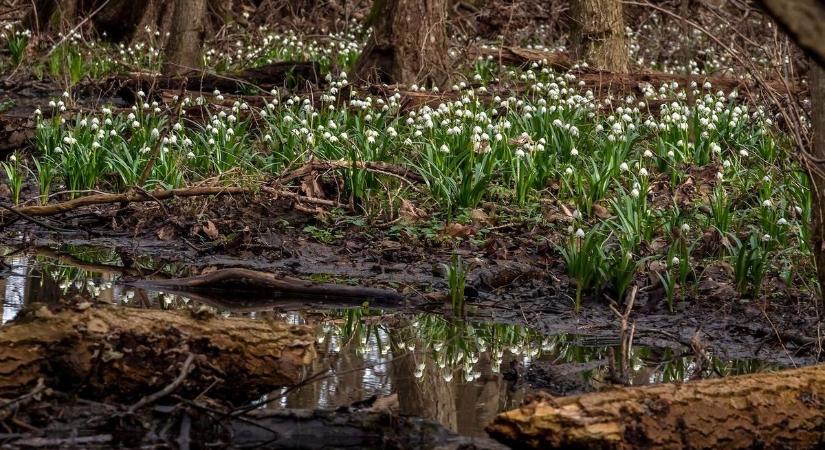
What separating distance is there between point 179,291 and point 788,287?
11.5 feet

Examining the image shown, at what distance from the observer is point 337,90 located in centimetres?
1109

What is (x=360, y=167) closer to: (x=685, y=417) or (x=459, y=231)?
(x=459, y=231)

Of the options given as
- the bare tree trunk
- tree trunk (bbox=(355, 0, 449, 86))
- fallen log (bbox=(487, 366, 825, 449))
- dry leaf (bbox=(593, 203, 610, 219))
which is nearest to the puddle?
fallen log (bbox=(487, 366, 825, 449))

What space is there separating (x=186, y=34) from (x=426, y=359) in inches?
403

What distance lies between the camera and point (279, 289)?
641 centimetres

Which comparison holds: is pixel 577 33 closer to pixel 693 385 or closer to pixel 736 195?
pixel 736 195

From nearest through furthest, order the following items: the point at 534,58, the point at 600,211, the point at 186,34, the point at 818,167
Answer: the point at 818,167 < the point at 600,211 < the point at 534,58 < the point at 186,34

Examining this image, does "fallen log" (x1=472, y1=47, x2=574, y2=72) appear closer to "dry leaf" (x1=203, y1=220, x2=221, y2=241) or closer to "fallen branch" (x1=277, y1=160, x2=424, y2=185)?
"fallen branch" (x1=277, y1=160, x2=424, y2=185)

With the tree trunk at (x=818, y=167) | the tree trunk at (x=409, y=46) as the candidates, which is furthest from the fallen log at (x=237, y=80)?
the tree trunk at (x=818, y=167)

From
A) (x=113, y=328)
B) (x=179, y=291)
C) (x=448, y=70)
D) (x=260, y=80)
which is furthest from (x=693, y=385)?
(x=260, y=80)

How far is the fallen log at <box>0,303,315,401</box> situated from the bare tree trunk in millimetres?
10634

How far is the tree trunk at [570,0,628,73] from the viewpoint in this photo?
13383 millimetres

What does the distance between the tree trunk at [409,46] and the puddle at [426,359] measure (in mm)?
5711

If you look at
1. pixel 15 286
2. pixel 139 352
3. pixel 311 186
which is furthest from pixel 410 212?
pixel 139 352
